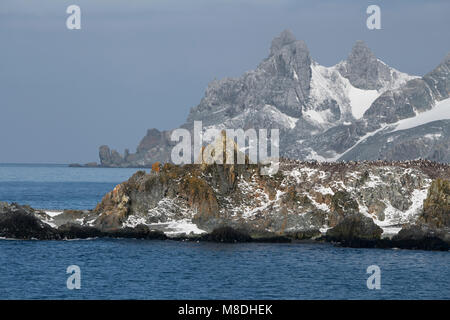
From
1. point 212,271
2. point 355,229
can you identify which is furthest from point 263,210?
point 212,271

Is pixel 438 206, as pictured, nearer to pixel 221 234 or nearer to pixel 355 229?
pixel 355 229

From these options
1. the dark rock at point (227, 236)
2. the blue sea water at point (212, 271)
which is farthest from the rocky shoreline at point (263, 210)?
the blue sea water at point (212, 271)

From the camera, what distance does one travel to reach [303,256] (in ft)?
253

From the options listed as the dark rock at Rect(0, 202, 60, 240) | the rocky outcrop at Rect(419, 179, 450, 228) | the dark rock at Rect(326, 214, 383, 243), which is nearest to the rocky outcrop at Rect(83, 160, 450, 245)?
the dark rock at Rect(326, 214, 383, 243)

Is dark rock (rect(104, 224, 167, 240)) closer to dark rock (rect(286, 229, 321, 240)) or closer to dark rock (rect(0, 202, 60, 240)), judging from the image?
dark rock (rect(0, 202, 60, 240))

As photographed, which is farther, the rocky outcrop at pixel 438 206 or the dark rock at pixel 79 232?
the dark rock at pixel 79 232

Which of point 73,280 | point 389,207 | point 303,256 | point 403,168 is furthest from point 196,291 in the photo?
point 403,168

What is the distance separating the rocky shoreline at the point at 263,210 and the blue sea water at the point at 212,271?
315 centimetres

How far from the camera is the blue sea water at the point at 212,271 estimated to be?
6009 centimetres

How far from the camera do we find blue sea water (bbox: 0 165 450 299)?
6009 cm

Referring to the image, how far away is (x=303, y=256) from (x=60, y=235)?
30012mm

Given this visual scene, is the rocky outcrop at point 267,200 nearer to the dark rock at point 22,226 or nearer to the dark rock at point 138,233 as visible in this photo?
the dark rock at point 138,233

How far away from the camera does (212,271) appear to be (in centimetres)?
6881

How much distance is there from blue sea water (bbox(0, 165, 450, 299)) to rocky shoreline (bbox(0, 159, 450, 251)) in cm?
315
